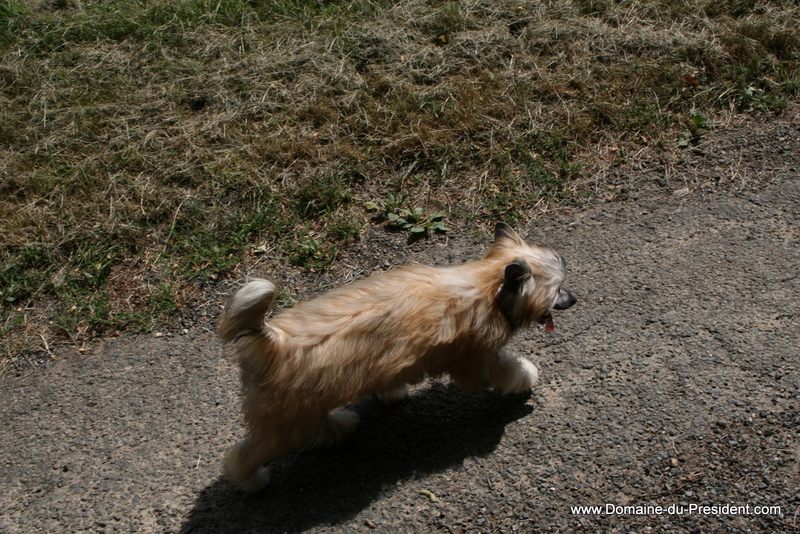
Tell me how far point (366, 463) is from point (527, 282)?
1345 millimetres

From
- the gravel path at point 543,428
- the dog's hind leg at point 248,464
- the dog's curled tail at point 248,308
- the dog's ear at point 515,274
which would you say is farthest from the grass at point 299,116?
the dog's curled tail at point 248,308

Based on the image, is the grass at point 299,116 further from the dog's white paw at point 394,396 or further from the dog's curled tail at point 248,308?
the dog's curled tail at point 248,308

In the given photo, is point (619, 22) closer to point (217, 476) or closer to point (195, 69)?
point (195, 69)

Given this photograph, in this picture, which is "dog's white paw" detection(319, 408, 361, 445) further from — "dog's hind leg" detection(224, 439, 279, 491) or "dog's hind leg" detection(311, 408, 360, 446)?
"dog's hind leg" detection(224, 439, 279, 491)

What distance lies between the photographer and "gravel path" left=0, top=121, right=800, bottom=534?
325cm

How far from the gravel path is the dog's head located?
1.85 ft

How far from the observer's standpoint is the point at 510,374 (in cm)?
364

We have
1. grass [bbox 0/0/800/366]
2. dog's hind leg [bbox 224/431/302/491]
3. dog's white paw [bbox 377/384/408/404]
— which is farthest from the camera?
grass [bbox 0/0/800/366]

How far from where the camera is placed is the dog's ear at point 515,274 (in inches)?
132

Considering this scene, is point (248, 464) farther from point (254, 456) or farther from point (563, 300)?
point (563, 300)

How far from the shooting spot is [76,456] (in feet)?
12.6

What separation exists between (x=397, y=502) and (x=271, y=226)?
2658mm

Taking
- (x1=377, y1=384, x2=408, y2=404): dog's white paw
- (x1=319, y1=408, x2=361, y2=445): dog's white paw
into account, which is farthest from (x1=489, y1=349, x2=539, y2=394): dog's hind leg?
(x1=319, y1=408, x2=361, y2=445): dog's white paw

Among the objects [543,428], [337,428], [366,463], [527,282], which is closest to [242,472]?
[337,428]
